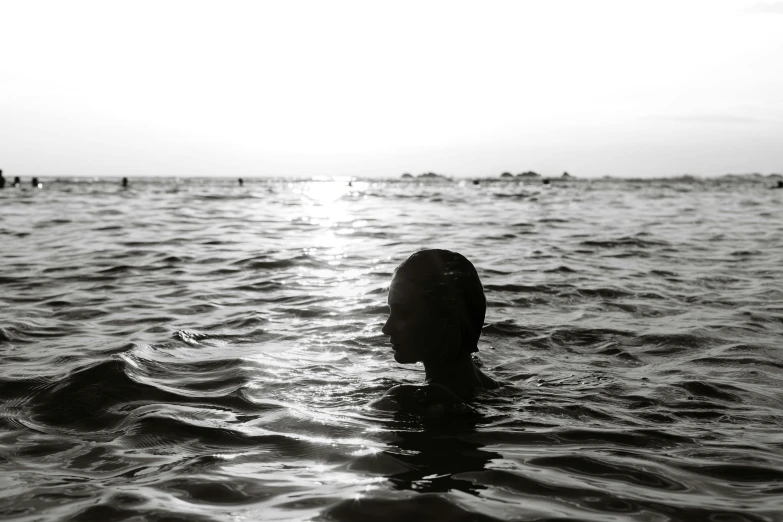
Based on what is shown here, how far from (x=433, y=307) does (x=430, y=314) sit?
0.05 meters

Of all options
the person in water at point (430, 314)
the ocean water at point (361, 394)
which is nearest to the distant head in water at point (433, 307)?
the person in water at point (430, 314)

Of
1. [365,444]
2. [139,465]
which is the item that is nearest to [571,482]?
[365,444]

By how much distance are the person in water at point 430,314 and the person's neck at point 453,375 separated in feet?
0.26

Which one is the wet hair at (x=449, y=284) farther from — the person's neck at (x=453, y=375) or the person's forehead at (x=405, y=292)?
the person's neck at (x=453, y=375)

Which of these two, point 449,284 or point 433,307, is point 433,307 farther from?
point 449,284

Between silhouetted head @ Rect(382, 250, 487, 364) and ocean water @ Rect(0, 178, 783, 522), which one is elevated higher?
silhouetted head @ Rect(382, 250, 487, 364)

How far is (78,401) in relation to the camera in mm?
4789

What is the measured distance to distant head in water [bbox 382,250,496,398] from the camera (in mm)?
4781

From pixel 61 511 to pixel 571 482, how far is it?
2279 mm

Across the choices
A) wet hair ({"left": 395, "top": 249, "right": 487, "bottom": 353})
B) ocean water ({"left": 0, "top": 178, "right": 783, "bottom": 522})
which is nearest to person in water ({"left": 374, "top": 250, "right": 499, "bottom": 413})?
wet hair ({"left": 395, "top": 249, "right": 487, "bottom": 353})

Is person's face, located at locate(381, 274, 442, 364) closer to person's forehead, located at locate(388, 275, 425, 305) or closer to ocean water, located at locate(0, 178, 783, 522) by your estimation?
person's forehead, located at locate(388, 275, 425, 305)

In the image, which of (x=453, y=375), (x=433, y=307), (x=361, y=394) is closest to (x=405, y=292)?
(x=433, y=307)

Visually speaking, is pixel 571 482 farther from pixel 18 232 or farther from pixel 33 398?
pixel 18 232

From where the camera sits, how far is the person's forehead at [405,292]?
Result: 4781mm
